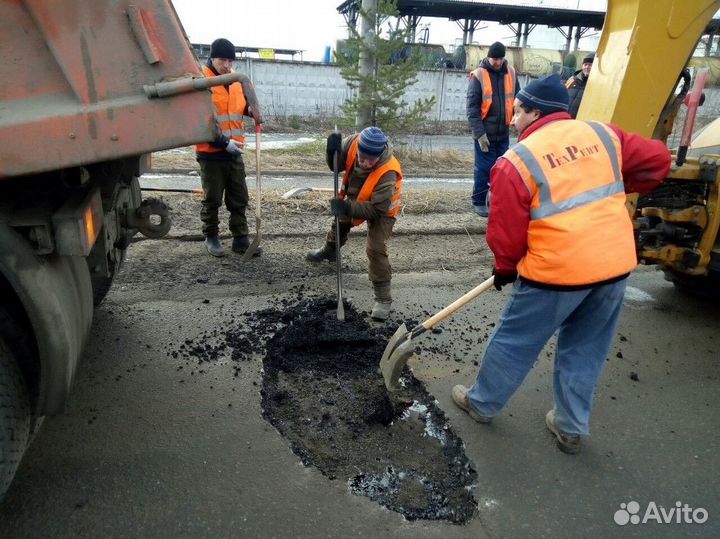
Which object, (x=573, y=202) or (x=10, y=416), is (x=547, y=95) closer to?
(x=573, y=202)

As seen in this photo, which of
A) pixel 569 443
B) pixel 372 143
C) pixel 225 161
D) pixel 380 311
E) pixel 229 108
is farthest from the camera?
pixel 225 161

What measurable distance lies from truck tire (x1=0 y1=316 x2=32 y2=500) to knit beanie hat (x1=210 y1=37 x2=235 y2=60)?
317 cm

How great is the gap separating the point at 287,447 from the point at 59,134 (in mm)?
1801

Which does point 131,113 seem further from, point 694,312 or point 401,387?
point 694,312

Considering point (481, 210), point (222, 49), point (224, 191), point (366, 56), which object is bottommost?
point (481, 210)

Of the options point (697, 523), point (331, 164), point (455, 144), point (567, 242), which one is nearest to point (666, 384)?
point (697, 523)

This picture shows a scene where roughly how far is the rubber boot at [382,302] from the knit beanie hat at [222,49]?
7.93 feet

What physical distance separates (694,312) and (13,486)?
16.6 ft

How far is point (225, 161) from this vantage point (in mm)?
4770

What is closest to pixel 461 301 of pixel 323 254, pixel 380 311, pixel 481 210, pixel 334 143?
pixel 380 311

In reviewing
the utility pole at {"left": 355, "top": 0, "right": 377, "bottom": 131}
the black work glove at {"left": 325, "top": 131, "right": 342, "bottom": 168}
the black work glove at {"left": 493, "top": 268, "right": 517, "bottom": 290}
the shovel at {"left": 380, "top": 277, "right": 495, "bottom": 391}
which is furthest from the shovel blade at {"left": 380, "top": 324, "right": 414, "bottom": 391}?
the utility pole at {"left": 355, "top": 0, "right": 377, "bottom": 131}

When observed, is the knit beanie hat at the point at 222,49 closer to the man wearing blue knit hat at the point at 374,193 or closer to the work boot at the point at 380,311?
the man wearing blue knit hat at the point at 374,193

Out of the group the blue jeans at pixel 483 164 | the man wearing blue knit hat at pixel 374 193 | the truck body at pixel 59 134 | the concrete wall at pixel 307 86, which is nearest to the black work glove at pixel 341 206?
the man wearing blue knit hat at pixel 374 193

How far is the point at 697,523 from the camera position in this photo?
7.63ft
